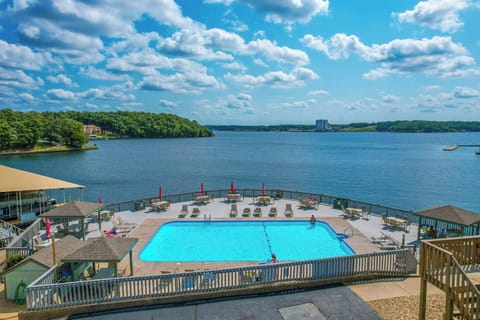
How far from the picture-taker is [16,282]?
32.5 ft

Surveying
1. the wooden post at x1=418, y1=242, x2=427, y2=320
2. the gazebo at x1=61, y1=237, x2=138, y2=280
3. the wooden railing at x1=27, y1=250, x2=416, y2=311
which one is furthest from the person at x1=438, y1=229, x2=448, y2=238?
the gazebo at x1=61, y1=237, x2=138, y2=280

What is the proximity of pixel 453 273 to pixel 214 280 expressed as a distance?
6.10 m

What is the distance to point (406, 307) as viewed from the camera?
8.67 m

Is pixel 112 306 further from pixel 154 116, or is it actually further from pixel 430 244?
pixel 154 116

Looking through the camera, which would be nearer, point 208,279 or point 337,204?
point 208,279

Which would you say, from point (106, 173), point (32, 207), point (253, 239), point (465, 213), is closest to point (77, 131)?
point (106, 173)

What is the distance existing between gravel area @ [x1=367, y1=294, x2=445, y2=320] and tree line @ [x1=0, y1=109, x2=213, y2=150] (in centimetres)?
Result: 9878

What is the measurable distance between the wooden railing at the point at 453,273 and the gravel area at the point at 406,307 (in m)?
0.59

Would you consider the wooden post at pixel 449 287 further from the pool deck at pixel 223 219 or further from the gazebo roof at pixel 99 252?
the gazebo roof at pixel 99 252

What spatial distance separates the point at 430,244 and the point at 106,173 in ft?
184

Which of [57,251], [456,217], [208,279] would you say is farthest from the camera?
[456,217]

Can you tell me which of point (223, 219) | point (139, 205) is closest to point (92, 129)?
point (139, 205)

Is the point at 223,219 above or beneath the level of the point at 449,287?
beneath

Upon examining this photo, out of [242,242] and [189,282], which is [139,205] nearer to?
[242,242]
